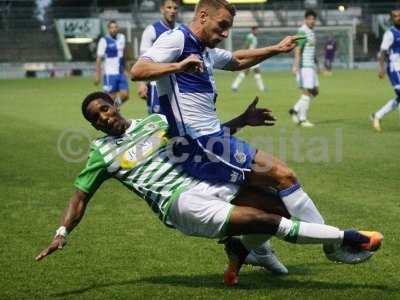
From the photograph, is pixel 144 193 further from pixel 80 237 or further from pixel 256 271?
pixel 80 237

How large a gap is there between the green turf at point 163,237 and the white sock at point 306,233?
16.6 inches

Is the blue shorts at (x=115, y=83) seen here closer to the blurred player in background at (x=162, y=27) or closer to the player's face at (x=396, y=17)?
the player's face at (x=396, y=17)

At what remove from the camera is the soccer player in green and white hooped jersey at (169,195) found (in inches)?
238

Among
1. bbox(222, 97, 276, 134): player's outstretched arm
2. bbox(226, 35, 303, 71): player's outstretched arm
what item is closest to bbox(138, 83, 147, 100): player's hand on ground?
bbox(226, 35, 303, 71): player's outstretched arm

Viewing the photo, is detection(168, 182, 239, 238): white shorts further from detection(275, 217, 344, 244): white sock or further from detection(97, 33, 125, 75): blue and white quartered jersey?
detection(97, 33, 125, 75): blue and white quartered jersey

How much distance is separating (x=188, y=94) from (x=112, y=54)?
632 inches

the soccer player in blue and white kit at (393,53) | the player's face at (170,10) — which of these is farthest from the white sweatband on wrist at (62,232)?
the soccer player in blue and white kit at (393,53)

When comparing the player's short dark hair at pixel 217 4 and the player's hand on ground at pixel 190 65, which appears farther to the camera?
the player's short dark hair at pixel 217 4

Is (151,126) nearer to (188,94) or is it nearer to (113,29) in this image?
(188,94)

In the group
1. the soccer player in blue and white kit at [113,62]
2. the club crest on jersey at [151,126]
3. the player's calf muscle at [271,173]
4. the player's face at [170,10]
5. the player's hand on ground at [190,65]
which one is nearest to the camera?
the player's hand on ground at [190,65]

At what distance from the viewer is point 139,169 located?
6258 mm

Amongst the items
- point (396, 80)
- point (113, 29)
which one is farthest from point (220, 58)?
point (113, 29)

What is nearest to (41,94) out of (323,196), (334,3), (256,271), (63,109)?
(63,109)

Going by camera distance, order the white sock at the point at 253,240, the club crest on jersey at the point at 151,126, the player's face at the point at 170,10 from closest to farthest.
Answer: the club crest on jersey at the point at 151,126 < the white sock at the point at 253,240 < the player's face at the point at 170,10
